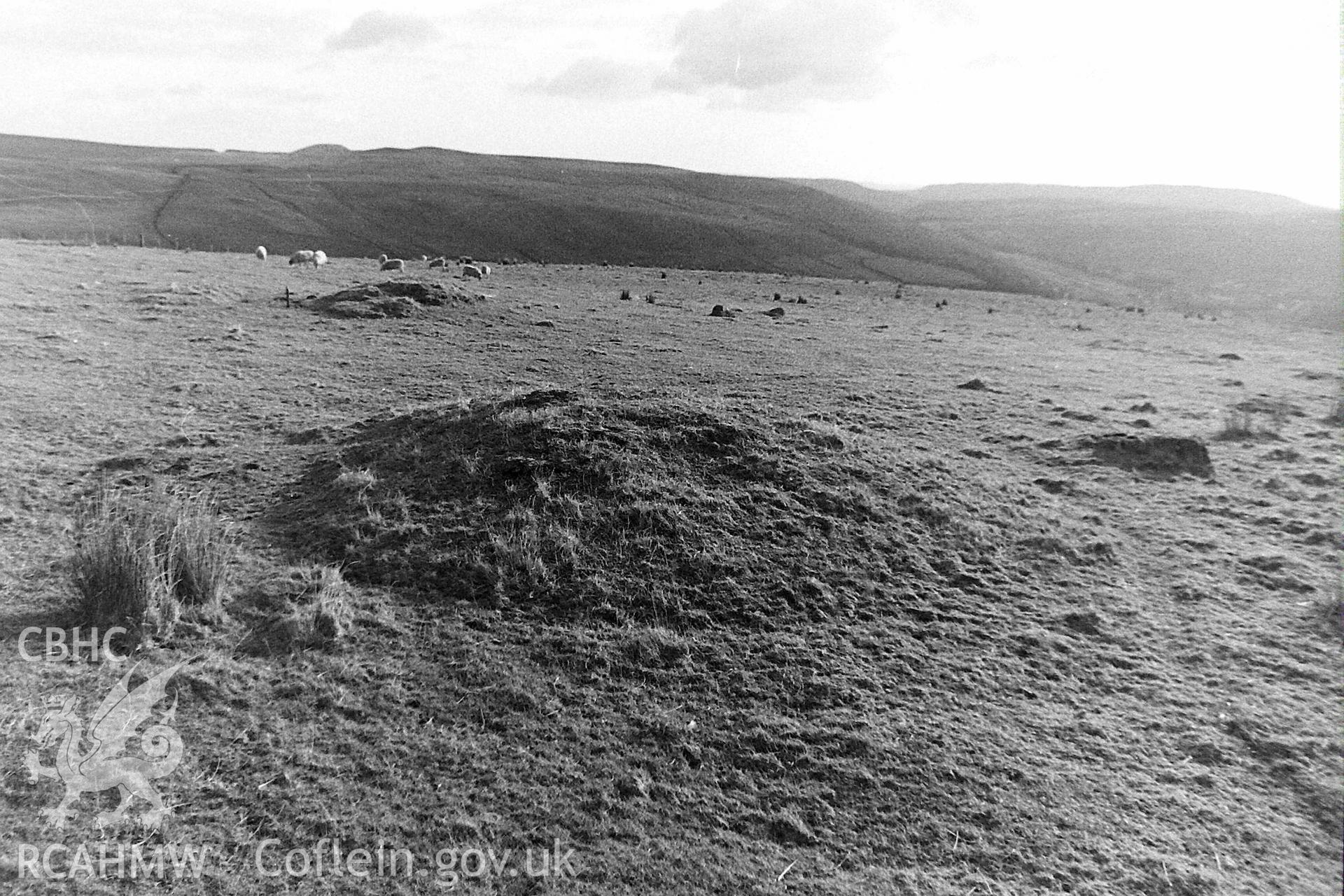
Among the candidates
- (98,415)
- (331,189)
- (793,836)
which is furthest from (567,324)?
(331,189)

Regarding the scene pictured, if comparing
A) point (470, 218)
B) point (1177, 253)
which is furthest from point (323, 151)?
point (1177, 253)

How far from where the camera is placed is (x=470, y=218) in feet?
205

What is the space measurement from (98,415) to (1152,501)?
1152 cm

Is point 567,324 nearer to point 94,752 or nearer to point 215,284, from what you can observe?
point 215,284

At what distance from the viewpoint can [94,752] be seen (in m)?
3.61

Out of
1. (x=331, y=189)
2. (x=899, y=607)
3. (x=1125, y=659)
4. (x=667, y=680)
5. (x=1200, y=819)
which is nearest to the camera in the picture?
(x=1200, y=819)

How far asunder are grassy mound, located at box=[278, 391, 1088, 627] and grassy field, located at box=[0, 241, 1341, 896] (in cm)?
3

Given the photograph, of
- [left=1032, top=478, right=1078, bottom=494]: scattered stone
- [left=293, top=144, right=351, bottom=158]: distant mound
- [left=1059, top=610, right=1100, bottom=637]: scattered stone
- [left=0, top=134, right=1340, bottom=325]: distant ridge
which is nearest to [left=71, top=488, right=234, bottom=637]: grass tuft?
[left=1059, top=610, right=1100, bottom=637]: scattered stone

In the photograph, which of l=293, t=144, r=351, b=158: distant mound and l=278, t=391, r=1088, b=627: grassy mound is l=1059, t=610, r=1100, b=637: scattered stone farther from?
l=293, t=144, r=351, b=158: distant mound

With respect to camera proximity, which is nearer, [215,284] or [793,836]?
[793,836]

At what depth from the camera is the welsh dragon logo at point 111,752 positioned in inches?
134

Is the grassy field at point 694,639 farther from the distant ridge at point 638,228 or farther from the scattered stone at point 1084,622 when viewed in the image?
the distant ridge at point 638,228

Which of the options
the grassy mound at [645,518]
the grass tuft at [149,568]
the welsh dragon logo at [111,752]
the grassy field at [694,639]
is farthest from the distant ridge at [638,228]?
the welsh dragon logo at [111,752]

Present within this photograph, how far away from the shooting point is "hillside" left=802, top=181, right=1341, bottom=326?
51.5m
